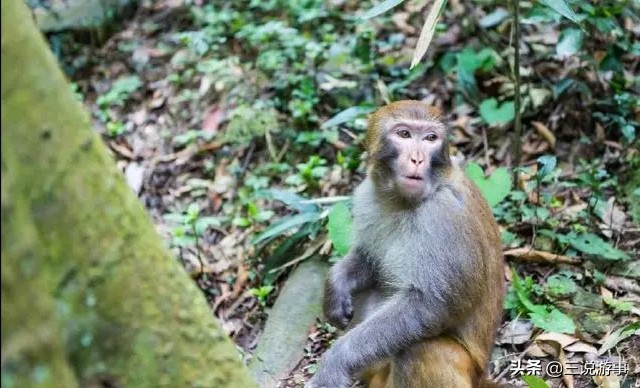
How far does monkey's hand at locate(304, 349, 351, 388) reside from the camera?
14.8 ft

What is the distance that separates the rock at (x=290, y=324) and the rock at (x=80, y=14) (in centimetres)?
570

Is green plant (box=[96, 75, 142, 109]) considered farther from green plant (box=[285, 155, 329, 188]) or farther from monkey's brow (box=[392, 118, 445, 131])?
monkey's brow (box=[392, 118, 445, 131])

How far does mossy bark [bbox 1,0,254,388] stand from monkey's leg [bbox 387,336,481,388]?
6.06 ft

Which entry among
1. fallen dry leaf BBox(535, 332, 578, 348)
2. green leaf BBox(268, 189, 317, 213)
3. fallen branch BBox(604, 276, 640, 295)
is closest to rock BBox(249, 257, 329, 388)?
green leaf BBox(268, 189, 317, 213)

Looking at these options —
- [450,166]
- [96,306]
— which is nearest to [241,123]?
[450,166]

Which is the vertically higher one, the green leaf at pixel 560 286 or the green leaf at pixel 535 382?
the green leaf at pixel 535 382

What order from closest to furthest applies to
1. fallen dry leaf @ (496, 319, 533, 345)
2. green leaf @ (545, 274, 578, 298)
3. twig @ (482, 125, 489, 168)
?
fallen dry leaf @ (496, 319, 533, 345) → green leaf @ (545, 274, 578, 298) → twig @ (482, 125, 489, 168)

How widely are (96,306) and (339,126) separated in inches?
215

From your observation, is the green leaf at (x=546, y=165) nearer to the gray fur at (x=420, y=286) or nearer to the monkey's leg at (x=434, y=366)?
the gray fur at (x=420, y=286)

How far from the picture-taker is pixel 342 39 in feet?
29.4

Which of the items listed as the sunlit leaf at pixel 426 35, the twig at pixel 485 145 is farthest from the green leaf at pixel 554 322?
the twig at pixel 485 145

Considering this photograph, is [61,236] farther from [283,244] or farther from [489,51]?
[489,51]

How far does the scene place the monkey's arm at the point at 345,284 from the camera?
16.7 ft

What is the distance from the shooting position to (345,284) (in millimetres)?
5156
